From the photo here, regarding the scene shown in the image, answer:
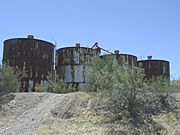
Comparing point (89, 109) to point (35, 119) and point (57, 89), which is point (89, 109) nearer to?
point (35, 119)

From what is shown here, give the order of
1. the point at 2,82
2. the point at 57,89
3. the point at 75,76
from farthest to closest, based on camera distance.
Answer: the point at 75,76 < the point at 57,89 < the point at 2,82

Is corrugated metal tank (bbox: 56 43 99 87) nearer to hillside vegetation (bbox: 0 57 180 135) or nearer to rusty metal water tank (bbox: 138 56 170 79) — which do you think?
rusty metal water tank (bbox: 138 56 170 79)

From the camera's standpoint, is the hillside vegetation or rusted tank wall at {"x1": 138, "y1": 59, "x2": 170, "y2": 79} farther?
rusted tank wall at {"x1": 138, "y1": 59, "x2": 170, "y2": 79}

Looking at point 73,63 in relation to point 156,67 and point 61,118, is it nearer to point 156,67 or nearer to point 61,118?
point 156,67

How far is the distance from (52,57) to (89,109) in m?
14.9

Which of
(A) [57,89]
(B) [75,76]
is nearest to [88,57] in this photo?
(B) [75,76]

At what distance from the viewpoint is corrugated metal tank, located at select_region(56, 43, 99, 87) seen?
31469mm

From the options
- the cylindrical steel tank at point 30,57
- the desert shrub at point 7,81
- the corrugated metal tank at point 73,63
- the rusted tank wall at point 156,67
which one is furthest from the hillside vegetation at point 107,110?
the rusted tank wall at point 156,67

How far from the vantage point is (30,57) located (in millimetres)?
29844

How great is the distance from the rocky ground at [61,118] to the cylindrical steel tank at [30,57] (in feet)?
30.1

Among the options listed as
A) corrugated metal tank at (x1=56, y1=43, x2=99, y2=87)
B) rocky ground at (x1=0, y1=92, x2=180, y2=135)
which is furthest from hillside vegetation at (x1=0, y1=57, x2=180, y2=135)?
corrugated metal tank at (x1=56, y1=43, x2=99, y2=87)

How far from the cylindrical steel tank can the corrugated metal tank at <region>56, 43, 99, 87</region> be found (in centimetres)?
181

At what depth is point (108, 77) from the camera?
57.5ft

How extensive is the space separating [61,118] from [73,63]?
51.5ft
